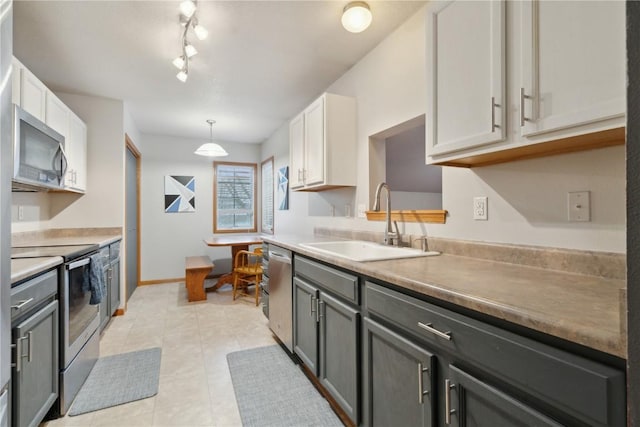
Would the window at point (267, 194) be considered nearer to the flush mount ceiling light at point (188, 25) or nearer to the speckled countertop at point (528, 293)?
the flush mount ceiling light at point (188, 25)

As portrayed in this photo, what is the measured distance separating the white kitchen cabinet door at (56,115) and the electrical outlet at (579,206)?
3.56m

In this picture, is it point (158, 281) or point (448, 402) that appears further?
point (158, 281)

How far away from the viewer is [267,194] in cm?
546

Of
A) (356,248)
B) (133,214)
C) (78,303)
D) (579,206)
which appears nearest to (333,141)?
(356,248)

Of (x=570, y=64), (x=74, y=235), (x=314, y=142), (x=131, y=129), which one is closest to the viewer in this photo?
(x=570, y=64)

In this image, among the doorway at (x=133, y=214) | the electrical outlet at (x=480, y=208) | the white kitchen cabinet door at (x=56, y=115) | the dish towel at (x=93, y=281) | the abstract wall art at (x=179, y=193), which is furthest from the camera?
the abstract wall art at (x=179, y=193)

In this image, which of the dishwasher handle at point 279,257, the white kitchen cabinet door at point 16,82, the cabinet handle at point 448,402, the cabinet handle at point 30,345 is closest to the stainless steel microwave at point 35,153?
the white kitchen cabinet door at point 16,82

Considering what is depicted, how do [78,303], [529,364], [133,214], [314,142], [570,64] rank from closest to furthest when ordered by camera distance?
1. [529,364]
2. [570,64]
3. [78,303]
4. [314,142]
5. [133,214]

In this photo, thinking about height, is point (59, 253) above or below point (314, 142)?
below

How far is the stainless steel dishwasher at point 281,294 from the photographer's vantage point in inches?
92.0

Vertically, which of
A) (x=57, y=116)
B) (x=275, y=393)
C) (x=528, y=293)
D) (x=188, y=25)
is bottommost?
(x=275, y=393)

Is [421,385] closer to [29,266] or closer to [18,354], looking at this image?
[18,354]

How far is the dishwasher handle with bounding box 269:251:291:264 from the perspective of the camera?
7.75 ft

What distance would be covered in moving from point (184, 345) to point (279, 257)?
46.0 inches
